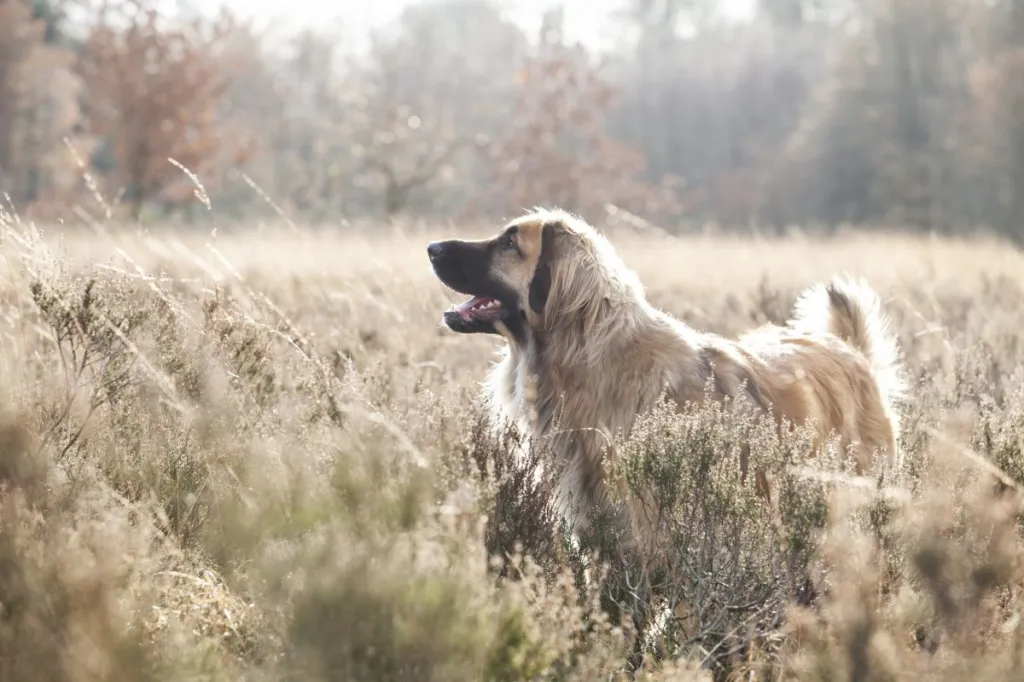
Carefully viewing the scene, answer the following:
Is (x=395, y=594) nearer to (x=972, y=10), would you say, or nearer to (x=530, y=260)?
(x=530, y=260)

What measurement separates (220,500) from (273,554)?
2.51 ft

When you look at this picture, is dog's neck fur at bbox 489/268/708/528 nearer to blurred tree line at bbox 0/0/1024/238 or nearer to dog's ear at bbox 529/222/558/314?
dog's ear at bbox 529/222/558/314

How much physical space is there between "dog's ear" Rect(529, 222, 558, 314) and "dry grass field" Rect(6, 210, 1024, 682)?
22.2 inches

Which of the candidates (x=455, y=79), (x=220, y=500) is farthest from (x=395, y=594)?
(x=455, y=79)

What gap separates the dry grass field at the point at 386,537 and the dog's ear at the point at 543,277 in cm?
56

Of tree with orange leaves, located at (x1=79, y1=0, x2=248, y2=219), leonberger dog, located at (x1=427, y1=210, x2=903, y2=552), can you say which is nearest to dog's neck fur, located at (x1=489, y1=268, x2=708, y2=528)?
leonberger dog, located at (x1=427, y1=210, x2=903, y2=552)

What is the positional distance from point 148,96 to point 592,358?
17274 mm

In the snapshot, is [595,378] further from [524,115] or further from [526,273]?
[524,115]

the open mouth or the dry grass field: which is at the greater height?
the open mouth

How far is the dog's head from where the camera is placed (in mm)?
3951

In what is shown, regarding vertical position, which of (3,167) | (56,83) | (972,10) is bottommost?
(3,167)

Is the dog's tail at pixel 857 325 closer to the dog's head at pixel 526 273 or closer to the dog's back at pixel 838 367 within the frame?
the dog's back at pixel 838 367

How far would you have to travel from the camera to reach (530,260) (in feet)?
13.5

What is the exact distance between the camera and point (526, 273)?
4.12 metres
